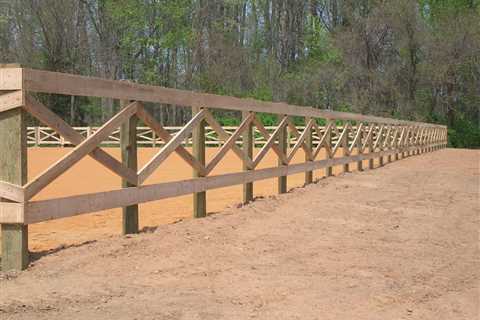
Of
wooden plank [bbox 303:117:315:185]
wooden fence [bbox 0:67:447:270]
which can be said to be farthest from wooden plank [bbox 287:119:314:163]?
wooden fence [bbox 0:67:447:270]

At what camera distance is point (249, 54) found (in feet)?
150

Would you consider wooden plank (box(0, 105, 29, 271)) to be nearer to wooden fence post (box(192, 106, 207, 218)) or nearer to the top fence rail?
the top fence rail

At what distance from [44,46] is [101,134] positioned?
3725 centimetres

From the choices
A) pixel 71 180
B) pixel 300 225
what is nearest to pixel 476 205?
pixel 300 225

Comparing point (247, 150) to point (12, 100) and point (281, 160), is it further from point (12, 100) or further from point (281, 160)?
point (12, 100)

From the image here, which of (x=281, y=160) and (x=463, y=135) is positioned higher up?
(x=463, y=135)

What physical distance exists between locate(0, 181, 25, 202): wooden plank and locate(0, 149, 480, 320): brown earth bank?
0.53 meters

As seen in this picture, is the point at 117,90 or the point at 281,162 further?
the point at 281,162

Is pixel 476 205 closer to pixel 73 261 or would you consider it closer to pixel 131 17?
pixel 73 261

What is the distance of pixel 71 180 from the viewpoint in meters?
11.6

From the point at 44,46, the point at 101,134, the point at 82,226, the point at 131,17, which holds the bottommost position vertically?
the point at 82,226

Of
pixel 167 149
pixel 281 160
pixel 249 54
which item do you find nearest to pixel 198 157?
pixel 167 149

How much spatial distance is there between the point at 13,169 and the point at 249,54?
42.5m

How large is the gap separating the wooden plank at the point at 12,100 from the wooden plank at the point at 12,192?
0.54m
